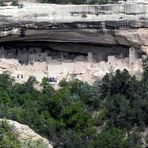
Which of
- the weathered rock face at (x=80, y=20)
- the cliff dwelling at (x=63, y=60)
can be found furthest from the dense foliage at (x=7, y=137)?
the weathered rock face at (x=80, y=20)

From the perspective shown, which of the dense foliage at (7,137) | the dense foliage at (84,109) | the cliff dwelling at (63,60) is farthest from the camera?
the cliff dwelling at (63,60)

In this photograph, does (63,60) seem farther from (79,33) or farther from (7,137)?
(7,137)

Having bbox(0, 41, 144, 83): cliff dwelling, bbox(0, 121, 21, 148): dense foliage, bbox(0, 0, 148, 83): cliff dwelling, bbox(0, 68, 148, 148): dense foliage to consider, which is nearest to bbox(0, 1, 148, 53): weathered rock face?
bbox(0, 0, 148, 83): cliff dwelling

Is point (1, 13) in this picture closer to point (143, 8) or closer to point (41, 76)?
point (41, 76)

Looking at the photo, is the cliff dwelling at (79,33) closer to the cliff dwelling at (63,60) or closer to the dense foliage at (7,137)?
the cliff dwelling at (63,60)

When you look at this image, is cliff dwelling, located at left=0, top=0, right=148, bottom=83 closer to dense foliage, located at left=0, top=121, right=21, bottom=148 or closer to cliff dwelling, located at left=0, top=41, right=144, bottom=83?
cliff dwelling, located at left=0, top=41, right=144, bottom=83

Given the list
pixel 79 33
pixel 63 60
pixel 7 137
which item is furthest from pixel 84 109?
pixel 7 137
